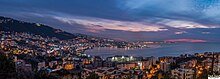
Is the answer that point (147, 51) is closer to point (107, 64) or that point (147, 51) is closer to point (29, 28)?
point (29, 28)

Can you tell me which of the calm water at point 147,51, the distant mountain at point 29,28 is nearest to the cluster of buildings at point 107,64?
the distant mountain at point 29,28

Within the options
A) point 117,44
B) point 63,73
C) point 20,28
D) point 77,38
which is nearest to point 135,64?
point 63,73

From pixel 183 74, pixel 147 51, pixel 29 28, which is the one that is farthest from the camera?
pixel 147 51

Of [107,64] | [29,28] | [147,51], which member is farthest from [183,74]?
[147,51]

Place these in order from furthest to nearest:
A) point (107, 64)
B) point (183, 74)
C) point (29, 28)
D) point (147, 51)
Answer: point (147, 51), point (29, 28), point (107, 64), point (183, 74)

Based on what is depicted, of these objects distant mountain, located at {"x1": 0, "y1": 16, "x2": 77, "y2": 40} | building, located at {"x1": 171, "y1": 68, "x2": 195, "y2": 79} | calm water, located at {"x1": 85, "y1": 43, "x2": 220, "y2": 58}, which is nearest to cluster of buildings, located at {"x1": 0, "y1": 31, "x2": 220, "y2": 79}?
building, located at {"x1": 171, "y1": 68, "x2": 195, "y2": 79}

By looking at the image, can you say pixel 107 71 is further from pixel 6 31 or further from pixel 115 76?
pixel 6 31

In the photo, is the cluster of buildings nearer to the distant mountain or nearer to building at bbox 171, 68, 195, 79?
building at bbox 171, 68, 195, 79
